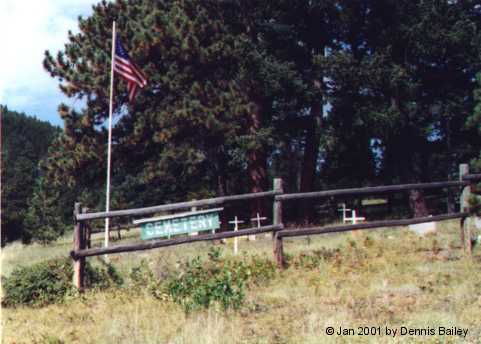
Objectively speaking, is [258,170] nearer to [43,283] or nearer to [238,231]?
[238,231]

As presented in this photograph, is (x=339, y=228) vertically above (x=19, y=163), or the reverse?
(x=19, y=163)

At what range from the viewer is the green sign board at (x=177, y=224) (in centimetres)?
977

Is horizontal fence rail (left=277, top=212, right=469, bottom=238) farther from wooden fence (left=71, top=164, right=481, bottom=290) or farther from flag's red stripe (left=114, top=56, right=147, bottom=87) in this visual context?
flag's red stripe (left=114, top=56, right=147, bottom=87)

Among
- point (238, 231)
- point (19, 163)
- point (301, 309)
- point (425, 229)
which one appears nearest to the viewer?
point (301, 309)

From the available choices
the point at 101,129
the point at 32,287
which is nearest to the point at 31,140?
the point at 101,129

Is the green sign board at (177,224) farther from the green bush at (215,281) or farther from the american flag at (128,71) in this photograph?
the american flag at (128,71)

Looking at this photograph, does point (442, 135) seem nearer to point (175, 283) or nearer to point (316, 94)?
point (316, 94)

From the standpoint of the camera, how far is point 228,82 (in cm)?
2511

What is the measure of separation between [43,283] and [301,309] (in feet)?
14.8

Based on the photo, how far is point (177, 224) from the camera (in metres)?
9.84

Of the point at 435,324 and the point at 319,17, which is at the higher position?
the point at 319,17

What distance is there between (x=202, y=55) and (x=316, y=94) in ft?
17.7

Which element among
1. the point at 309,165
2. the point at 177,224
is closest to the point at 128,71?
the point at 177,224

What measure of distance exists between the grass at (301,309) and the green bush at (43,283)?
1.36 ft
